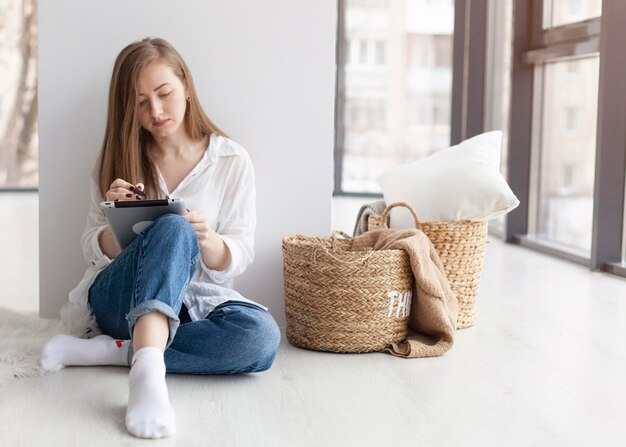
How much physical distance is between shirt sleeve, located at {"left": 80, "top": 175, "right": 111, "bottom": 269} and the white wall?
23 centimetres

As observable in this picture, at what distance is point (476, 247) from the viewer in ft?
8.13

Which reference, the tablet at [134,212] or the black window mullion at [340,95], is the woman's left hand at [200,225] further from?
the black window mullion at [340,95]

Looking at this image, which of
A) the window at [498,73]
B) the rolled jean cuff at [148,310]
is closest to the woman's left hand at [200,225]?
the rolled jean cuff at [148,310]

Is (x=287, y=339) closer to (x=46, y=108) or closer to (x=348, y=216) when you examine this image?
(x=46, y=108)

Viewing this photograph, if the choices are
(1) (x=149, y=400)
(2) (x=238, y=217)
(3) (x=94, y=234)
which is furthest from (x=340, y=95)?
(1) (x=149, y=400)

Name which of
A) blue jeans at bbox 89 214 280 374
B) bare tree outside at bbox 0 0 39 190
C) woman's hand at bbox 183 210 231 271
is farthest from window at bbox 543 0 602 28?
bare tree outside at bbox 0 0 39 190

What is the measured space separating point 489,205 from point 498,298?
0.65m

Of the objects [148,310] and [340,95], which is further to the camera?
[340,95]

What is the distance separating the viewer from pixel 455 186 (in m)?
2.48

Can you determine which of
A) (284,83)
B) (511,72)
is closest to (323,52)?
(284,83)

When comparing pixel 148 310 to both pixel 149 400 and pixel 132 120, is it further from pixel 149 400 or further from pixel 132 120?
pixel 132 120

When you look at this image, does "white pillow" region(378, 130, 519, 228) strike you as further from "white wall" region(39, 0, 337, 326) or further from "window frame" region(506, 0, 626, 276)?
"window frame" region(506, 0, 626, 276)

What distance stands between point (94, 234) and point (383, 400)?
83 cm

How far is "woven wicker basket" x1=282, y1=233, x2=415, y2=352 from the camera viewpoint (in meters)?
2.13
